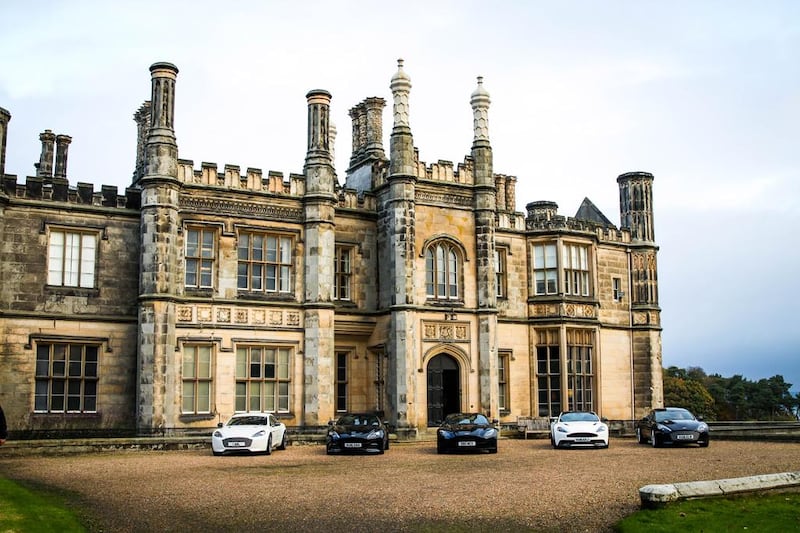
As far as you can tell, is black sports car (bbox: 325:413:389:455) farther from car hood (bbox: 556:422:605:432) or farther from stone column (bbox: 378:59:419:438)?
stone column (bbox: 378:59:419:438)

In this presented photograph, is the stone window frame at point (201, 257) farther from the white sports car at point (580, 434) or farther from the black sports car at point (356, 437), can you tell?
the white sports car at point (580, 434)

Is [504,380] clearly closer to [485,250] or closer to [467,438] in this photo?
[485,250]

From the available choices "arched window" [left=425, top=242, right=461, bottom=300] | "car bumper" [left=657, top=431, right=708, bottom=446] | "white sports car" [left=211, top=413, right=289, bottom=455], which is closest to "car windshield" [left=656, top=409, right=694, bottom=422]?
"car bumper" [left=657, top=431, right=708, bottom=446]

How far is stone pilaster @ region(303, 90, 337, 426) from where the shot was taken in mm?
32188

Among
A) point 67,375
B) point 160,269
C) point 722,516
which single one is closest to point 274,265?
point 160,269

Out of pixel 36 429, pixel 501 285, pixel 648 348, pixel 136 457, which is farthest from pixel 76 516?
pixel 648 348

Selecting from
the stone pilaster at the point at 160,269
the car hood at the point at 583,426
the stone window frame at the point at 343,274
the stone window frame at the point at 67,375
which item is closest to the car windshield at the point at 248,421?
the stone pilaster at the point at 160,269

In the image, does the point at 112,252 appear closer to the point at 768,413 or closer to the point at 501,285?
the point at 501,285

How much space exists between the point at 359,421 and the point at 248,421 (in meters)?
3.35

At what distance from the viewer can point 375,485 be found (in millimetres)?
Answer: 17031

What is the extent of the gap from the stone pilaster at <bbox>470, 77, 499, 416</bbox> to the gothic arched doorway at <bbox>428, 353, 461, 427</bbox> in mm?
1013

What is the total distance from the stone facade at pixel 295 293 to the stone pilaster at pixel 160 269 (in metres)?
0.06

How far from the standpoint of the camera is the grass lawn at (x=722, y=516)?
41.1 ft

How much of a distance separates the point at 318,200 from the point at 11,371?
12229mm
